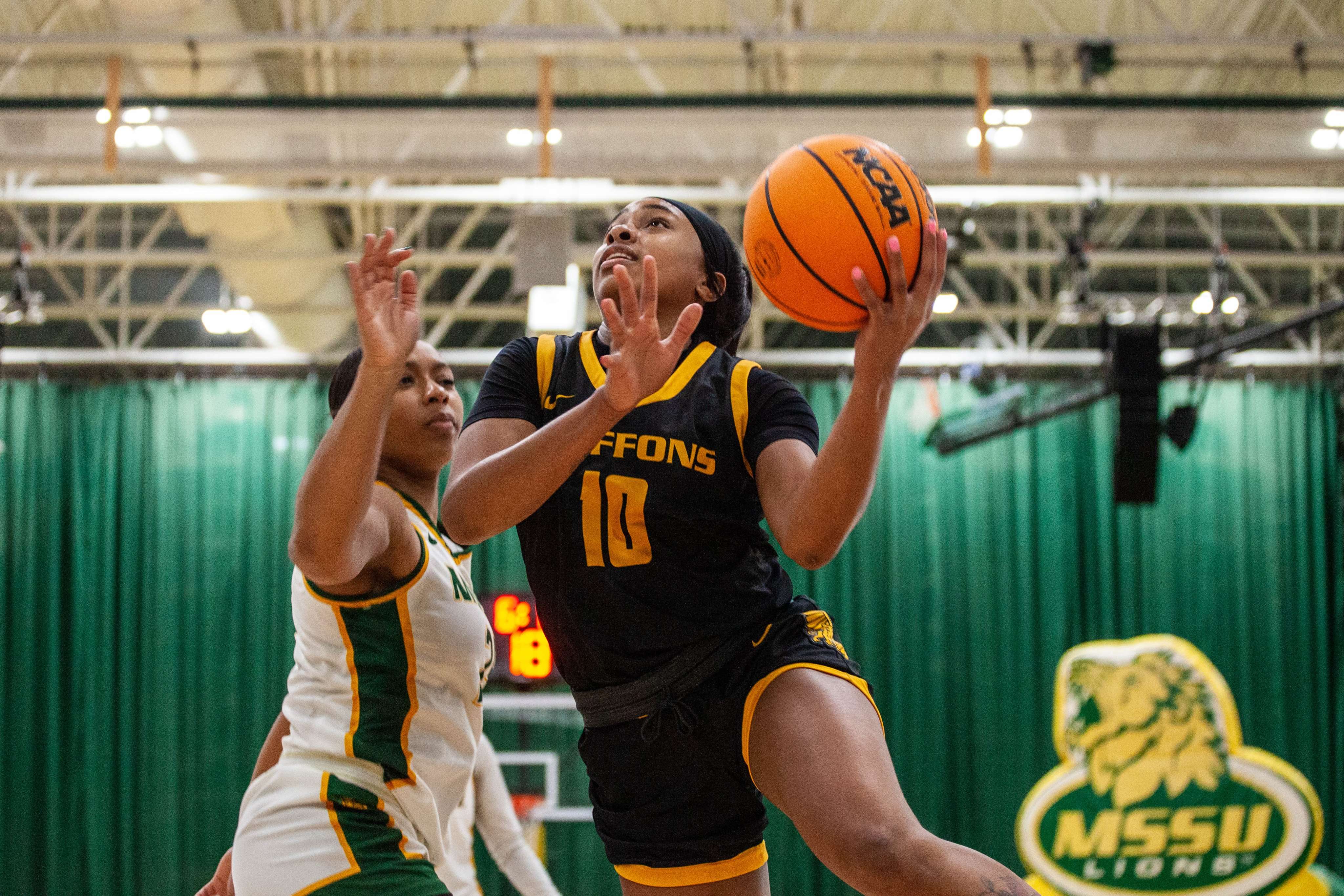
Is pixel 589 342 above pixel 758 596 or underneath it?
above

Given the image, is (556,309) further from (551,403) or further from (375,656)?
(375,656)

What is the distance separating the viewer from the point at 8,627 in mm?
11039

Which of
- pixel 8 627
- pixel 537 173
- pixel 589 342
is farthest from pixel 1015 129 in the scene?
pixel 8 627

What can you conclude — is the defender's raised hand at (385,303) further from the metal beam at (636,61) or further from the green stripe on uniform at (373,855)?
the metal beam at (636,61)

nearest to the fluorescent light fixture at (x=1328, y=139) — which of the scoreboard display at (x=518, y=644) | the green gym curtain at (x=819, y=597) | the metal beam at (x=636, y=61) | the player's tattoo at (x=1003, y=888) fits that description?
the metal beam at (x=636, y=61)

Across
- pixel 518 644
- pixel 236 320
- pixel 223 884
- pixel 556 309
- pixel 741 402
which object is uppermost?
pixel 236 320

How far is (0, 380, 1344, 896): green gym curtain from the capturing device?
10648 millimetres

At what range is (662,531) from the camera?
83.0 inches

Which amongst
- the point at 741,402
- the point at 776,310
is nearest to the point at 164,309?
the point at 776,310

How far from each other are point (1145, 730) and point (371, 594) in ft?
31.9

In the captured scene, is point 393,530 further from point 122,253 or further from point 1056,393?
point 1056,393

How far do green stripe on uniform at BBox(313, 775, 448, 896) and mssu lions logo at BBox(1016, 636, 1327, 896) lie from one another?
914 centimetres

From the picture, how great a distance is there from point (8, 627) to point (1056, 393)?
9949 mm

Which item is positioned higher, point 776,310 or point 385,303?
point 776,310
